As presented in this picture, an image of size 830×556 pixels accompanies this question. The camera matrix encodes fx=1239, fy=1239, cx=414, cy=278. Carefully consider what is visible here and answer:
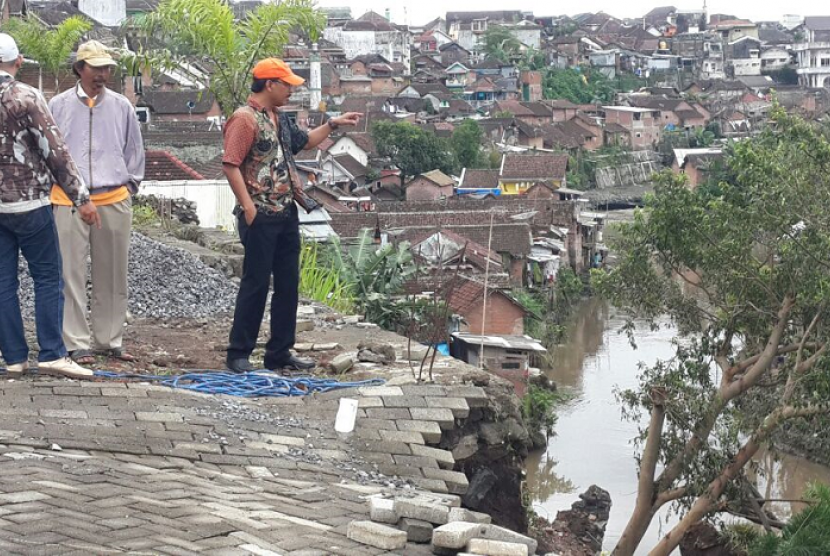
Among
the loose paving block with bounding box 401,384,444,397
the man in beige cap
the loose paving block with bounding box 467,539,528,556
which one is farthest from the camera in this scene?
the man in beige cap

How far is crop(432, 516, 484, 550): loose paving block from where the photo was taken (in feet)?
12.2

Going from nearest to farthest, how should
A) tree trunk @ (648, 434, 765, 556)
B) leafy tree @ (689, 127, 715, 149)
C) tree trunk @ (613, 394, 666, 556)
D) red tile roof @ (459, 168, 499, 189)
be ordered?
tree trunk @ (648, 434, 765, 556) → tree trunk @ (613, 394, 666, 556) → red tile roof @ (459, 168, 499, 189) → leafy tree @ (689, 127, 715, 149)

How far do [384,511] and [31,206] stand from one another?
231 cm

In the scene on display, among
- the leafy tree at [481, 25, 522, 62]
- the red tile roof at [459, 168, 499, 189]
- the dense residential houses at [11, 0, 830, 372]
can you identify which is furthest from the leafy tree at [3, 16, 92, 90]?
the leafy tree at [481, 25, 522, 62]

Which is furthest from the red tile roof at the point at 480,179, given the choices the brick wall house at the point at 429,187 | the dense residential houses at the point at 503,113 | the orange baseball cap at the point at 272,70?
the orange baseball cap at the point at 272,70

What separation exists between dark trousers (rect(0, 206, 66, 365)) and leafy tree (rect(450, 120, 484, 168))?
41.6 m

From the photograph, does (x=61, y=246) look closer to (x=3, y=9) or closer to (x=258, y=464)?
(x=258, y=464)

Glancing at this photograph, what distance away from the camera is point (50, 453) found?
14.7ft

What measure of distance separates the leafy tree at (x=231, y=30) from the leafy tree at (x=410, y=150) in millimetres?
30656

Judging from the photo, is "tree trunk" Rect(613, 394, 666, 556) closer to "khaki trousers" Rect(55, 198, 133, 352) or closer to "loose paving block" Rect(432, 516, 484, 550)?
"khaki trousers" Rect(55, 198, 133, 352)

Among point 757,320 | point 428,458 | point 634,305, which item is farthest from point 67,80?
point 428,458

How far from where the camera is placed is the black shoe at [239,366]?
6090 mm

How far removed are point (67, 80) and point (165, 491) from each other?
1883 centimetres

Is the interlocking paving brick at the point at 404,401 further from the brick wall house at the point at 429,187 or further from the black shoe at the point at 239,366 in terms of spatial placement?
the brick wall house at the point at 429,187
